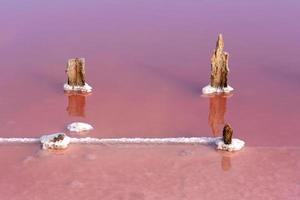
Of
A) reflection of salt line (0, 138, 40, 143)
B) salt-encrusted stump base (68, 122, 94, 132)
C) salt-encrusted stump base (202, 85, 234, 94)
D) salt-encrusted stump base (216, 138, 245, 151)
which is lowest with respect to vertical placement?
salt-encrusted stump base (216, 138, 245, 151)

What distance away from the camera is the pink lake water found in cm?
973

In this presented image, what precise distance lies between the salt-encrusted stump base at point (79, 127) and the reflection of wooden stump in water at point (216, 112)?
2.41 m

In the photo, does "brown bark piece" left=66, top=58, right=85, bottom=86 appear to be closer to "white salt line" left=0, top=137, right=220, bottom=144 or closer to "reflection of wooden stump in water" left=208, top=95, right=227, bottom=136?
"white salt line" left=0, top=137, right=220, bottom=144

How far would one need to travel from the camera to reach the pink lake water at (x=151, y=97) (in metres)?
9.73

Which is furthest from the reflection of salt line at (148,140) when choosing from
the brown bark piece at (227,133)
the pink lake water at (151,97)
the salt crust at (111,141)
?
the brown bark piece at (227,133)

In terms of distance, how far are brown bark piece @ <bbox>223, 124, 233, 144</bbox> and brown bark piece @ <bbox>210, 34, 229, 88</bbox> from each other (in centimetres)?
212

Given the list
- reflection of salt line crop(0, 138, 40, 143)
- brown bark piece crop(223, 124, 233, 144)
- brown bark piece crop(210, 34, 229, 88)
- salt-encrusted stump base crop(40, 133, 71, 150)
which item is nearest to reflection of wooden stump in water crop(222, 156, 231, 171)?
brown bark piece crop(223, 124, 233, 144)

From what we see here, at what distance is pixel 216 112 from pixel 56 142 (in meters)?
3.45

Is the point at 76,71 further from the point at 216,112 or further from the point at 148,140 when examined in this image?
the point at 216,112

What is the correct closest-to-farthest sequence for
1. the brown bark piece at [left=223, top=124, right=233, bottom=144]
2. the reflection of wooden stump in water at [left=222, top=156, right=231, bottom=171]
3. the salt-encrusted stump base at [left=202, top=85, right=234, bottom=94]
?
the reflection of wooden stump in water at [left=222, top=156, right=231, bottom=171] < the brown bark piece at [left=223, top=124, right=233, bottom=144] < the salt-encrusted stump base at [left=202, top=85, right=234, bottom=94]

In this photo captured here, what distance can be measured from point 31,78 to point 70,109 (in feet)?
6.11

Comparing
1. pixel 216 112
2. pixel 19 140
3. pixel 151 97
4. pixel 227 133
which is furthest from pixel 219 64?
pixel 19 140

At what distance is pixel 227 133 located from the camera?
10.5 metres

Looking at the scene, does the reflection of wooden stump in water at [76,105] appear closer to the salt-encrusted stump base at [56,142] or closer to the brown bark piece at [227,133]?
the salt-encrusted stump base at [56,142]
